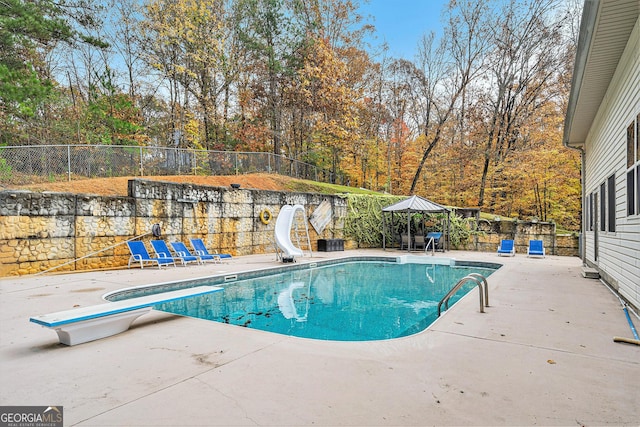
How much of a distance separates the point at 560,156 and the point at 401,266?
1291 centimetres

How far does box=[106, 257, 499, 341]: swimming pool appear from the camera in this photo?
4.93 metres

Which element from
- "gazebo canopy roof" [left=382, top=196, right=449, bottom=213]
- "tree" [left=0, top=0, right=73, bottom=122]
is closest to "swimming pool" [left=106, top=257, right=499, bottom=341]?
"gazebo canopy roof" [left=382, top=196, right=449, bottom=213]

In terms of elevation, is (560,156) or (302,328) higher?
(560,156)

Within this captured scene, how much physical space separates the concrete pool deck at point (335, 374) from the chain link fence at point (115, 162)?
25.5 ft

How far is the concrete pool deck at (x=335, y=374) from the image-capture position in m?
2.03

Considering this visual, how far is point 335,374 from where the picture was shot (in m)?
2.60

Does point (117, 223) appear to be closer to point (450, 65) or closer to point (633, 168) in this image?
point (633, 168)

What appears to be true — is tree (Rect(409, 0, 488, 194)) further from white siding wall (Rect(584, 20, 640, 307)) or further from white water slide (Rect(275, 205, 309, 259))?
white siding wall (Rect(584, 20, 640, 307))

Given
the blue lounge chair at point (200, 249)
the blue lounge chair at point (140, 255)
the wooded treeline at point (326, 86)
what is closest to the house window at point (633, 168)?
the blue lounge chair at point (200, 249)

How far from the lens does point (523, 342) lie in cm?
334

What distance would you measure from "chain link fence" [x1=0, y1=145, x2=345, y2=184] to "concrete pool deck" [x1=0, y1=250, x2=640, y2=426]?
779cm

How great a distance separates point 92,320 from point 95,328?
17 centimetres

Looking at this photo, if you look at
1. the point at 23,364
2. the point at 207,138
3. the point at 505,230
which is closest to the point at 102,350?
the point at 23,364

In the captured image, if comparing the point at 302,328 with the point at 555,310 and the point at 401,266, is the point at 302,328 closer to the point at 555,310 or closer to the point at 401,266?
the point at 555,310
